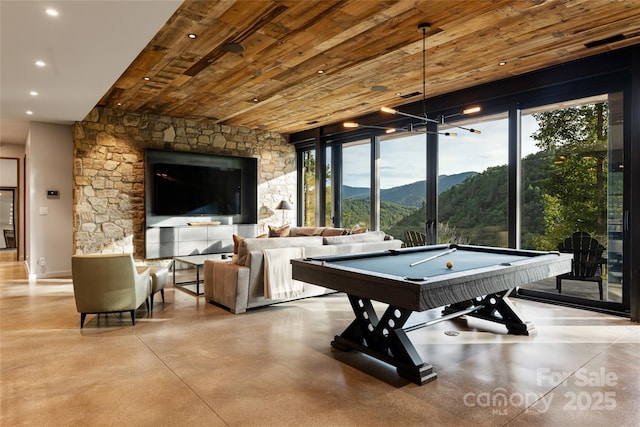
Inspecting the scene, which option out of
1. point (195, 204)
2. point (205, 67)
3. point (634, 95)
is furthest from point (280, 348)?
point (195, 204)

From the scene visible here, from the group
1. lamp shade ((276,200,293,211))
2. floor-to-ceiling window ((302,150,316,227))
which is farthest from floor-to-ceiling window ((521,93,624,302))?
lamp shade ((276,200,293,211))

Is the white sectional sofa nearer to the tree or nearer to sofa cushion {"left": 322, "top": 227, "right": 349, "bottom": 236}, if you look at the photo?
sofa cushion {"left": 322, "top": 227, "right": 349, "bottom": 236}

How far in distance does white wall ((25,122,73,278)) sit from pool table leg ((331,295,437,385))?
6.11 m

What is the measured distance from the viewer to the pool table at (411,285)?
8.79 feet

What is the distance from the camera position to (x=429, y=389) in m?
2.78

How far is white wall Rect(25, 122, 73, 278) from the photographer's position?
7039mm

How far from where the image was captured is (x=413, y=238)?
7051mm

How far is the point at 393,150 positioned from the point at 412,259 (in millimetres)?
4185

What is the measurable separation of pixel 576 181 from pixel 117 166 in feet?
24.1

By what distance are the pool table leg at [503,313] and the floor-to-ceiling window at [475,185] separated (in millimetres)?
1796

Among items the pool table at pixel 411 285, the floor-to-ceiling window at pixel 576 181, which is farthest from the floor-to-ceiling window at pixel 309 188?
the pool table at pixel 411 285

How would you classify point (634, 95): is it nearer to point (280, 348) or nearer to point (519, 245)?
point (519, 245)

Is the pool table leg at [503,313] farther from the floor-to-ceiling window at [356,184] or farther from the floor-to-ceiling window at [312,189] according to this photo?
the floor-to-ceiling window at [312,189]

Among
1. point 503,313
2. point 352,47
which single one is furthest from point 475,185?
point 352,47
